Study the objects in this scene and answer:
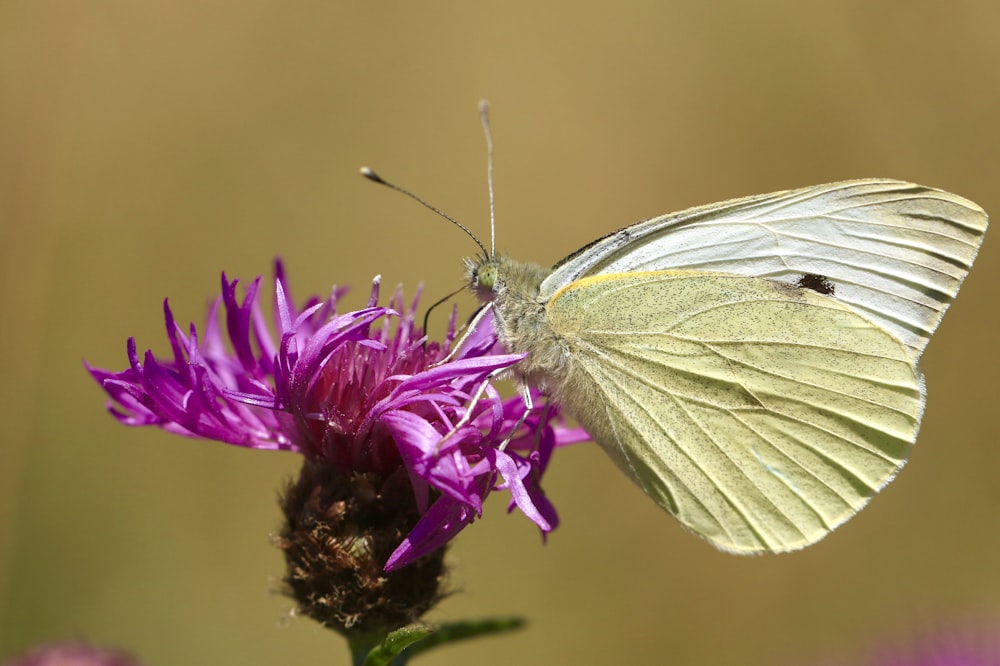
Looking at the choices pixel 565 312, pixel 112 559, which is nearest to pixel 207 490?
pixel 112 559

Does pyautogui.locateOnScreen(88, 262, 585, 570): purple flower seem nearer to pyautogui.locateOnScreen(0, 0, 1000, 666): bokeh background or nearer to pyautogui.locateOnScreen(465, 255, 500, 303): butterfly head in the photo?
pyautogui.locateOnScreen(465, 255, 500, 303): butterfly head

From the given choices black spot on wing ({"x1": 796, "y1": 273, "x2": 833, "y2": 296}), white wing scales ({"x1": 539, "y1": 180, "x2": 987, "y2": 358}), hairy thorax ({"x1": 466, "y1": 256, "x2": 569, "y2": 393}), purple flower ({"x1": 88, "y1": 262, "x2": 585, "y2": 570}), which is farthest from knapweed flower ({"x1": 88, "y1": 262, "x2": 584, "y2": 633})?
black spot on wing ({"x1": 796, "y1": 273, "x2": 833, "y2": 296})

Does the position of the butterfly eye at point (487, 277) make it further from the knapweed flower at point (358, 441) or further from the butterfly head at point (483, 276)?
the knapweed flower at point (358, 441)

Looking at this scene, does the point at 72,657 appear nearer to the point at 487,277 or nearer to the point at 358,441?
the point at 358,441

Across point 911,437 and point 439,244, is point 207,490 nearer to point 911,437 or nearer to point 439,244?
point 439,244

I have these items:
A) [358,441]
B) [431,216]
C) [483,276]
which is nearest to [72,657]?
[358,441]

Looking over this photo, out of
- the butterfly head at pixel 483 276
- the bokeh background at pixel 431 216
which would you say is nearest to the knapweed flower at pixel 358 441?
the butterfly head at pixel 483 276
